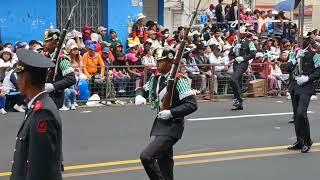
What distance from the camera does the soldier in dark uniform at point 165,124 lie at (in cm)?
612

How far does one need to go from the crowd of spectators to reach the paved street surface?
82 centimetres

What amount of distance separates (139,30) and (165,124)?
12155mm

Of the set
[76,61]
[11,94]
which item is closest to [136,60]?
[76,61]

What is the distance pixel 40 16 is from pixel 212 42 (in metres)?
5.52

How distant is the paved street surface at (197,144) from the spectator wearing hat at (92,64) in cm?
109

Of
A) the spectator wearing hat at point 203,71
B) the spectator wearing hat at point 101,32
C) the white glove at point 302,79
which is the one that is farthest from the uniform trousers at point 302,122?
the spectator wearing hat at point 101,32

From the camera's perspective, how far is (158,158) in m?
6.32

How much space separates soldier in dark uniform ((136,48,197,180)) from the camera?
20.1ft

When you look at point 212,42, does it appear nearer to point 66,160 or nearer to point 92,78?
point 92,78

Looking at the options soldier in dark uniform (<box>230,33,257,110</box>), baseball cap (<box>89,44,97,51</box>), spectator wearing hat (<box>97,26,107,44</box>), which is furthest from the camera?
spectator wearing hat (<box>97,26,107,44</box>)

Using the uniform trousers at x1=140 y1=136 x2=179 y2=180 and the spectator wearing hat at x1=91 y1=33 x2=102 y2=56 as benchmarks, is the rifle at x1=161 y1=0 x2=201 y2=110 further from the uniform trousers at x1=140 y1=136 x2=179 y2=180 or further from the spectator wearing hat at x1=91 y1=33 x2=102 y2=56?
the spectator wearing hat at x1=91 y1=33 x2=102 y2=56

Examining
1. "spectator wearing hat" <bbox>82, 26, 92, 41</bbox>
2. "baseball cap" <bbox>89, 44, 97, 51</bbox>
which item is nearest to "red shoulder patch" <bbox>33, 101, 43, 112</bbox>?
"baseball cap" <bbox>89, 44, 97, 51</bbox>

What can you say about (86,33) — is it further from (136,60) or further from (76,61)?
(76,61)

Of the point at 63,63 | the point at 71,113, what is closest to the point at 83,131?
the point at 71,113
